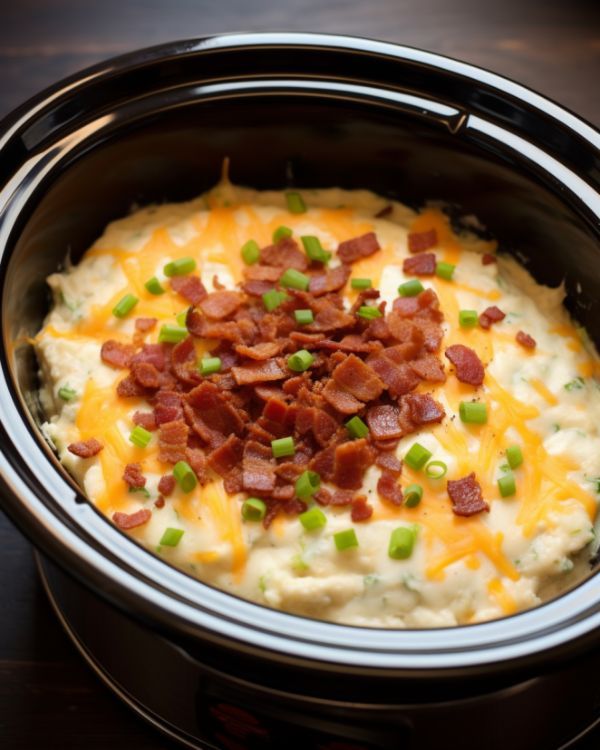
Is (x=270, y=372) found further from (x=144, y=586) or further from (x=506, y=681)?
(x=506, y=681)

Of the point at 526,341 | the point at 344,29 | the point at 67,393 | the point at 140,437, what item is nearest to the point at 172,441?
the point at 140,437

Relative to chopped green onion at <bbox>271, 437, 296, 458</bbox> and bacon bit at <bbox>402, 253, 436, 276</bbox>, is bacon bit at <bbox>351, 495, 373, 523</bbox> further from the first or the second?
bacon bit at <bbox>402, 253, 436, 276</bbox>

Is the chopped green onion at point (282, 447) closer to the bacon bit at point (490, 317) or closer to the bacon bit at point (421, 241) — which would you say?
the bacon bit at point (490, 317)

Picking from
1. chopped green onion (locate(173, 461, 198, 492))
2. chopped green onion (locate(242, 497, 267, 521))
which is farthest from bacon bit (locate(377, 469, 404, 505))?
chopped green onion (locate(173, 461, 198, 492))

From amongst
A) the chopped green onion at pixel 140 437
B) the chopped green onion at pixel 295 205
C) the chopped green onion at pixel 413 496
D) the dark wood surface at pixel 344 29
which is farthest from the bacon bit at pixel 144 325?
the dark wood surface at pixel 344 29

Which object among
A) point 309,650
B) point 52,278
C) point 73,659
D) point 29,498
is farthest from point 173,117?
point 309,650
